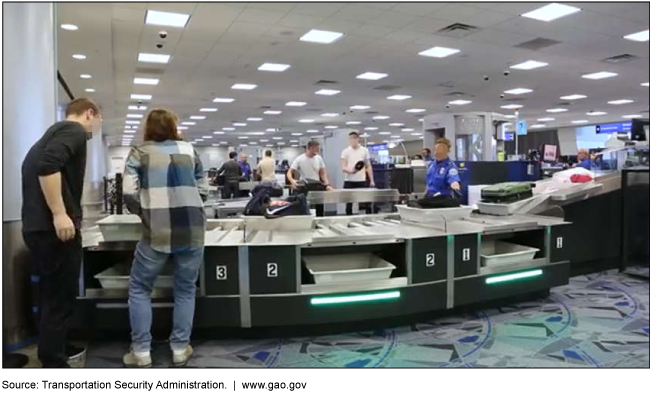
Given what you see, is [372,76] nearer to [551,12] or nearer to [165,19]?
[551,12]

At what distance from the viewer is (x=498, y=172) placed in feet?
26.6

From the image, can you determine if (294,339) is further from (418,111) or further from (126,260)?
(418,111)

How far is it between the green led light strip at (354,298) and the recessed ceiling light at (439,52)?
622 centimetres

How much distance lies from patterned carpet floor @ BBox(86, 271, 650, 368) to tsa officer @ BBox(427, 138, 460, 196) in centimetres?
123

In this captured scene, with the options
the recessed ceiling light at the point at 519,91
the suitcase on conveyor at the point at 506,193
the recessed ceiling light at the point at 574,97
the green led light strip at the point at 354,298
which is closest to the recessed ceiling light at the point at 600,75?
the recessed ceiling light at the point at 519,91

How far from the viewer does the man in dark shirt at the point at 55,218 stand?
2.18m

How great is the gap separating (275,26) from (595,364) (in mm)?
5824

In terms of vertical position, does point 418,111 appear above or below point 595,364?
above

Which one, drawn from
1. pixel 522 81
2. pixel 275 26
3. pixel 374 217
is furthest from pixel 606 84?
pixel 374 217

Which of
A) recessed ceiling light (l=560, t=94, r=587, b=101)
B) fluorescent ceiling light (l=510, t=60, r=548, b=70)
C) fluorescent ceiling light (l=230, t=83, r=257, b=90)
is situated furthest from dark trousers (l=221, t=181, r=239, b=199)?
recessed ceiling light (l=560, t=94, r=587, b=101)

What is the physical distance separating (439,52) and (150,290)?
7.27 m

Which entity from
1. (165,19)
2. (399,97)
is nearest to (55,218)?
(165,19)

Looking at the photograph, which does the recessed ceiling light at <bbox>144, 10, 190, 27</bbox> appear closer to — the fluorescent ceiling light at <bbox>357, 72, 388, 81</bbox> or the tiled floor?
the fluorescent ceiling light at <bbox>357, 72, 388, 81</bbox>

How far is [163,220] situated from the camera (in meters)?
2.34
